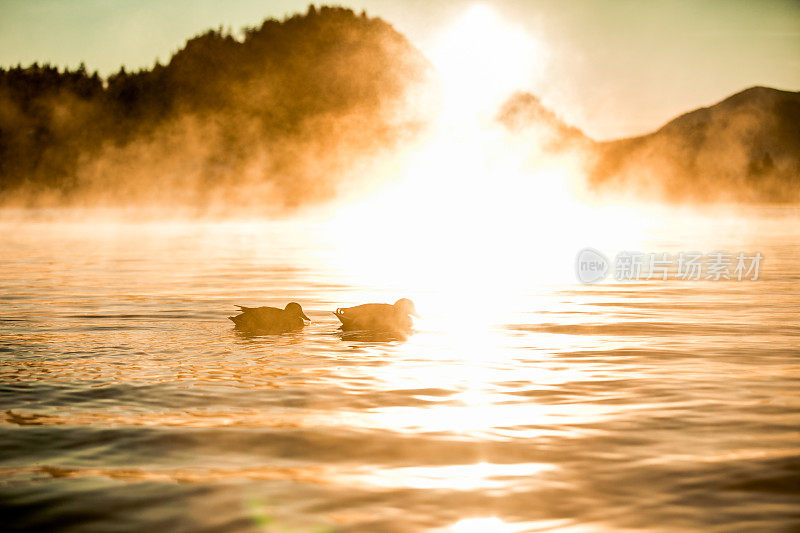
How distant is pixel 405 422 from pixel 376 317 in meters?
5.63

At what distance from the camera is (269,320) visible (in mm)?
12992

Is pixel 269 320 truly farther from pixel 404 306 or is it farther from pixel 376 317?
pixel 404 306

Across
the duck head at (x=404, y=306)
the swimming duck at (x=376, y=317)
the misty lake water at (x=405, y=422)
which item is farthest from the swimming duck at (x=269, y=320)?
the duck head at (x=404, y=306)

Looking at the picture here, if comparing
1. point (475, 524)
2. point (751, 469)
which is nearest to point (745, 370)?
point (751, 469)

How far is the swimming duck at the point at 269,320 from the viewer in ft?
42.7

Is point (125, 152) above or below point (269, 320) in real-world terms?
above

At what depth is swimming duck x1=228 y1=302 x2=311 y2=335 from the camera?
512 inches

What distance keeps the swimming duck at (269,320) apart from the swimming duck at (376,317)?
63 cm

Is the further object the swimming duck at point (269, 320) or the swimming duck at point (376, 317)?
the swimming duck at point (376, 317)

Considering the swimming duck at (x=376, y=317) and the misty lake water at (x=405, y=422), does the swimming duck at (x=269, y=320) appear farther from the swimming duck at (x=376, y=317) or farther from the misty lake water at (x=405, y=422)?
the swimming duck at (x=376, y=317)

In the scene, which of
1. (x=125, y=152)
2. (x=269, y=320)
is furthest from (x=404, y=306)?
(x=125, y=152)

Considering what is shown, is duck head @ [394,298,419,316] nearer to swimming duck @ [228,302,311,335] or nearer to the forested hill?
swimming duck @ [228,302,311,335]

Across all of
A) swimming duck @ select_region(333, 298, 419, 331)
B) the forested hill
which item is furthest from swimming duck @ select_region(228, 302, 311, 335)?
the forested hill

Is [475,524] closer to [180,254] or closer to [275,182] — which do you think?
[180,254]
